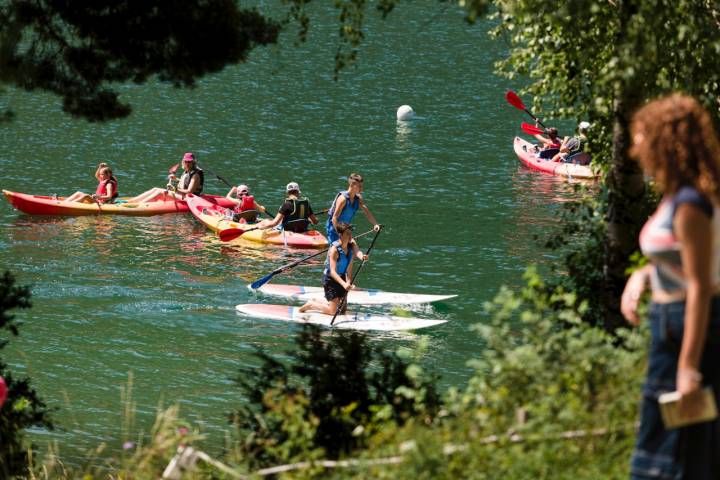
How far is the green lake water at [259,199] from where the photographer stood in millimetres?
15000

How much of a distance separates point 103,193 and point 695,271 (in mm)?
20892

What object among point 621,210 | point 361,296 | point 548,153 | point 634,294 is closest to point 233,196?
point 548,153

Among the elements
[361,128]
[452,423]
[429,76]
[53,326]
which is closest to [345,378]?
[452,423]

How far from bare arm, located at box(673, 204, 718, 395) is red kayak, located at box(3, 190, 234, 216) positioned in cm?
1969

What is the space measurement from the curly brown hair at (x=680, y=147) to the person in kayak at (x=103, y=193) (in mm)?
20472

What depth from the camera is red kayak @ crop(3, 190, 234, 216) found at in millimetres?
23875

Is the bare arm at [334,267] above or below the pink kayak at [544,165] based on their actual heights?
below

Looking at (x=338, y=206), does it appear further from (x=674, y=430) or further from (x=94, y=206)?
(x=674, y=430)

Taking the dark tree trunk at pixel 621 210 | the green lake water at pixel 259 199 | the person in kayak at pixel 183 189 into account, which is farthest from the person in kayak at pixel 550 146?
the dark tree trunk at pixel 621 210

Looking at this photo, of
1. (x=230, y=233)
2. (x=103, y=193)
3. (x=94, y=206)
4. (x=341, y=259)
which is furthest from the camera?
(x=103, y=193)

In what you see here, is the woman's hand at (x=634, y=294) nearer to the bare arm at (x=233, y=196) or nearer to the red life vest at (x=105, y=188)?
the bare arm at (x=233, y=196)

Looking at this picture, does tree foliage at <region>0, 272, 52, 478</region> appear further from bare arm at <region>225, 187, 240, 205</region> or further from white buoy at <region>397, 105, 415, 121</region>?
white buoy at <region>397, 105, 415, 121</region>

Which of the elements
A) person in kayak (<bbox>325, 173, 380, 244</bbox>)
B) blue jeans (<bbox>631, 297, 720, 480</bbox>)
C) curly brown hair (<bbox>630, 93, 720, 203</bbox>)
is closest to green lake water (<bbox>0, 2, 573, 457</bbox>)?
person in kayak (<bbox>325, 173, 380, 244</bbox>)

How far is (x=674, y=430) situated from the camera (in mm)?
4621
